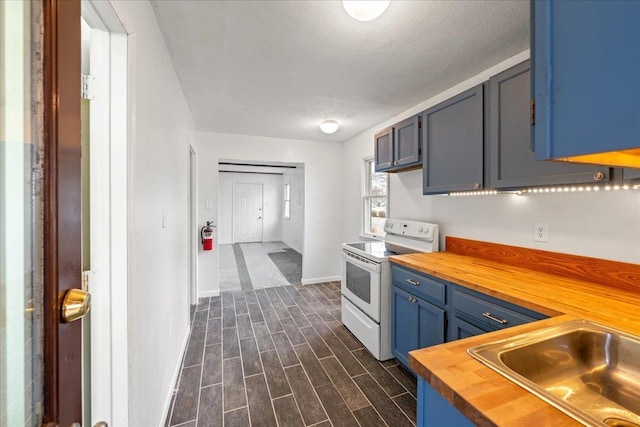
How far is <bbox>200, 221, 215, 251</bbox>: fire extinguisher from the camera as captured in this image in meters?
3.79

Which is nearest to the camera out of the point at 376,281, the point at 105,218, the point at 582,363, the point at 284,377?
the point at 582,363

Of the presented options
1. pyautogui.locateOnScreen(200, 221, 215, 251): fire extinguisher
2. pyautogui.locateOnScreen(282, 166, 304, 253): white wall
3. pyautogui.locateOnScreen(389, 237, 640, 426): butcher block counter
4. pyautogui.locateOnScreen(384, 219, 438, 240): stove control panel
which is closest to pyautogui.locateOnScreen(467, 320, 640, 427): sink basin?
pyautogui.locateOnScreen(389, 237, 640, 426): butcher block counter

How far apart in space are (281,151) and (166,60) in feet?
8.12

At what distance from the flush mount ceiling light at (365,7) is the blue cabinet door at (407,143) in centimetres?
119

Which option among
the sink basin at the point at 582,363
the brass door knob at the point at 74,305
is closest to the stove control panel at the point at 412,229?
the sink basin at the point at 582,363

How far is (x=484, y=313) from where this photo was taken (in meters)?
1.46

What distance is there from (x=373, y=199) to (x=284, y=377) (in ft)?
8.55

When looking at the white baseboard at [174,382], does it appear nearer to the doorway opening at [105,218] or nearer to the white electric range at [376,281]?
the doorway opening at [105,218]

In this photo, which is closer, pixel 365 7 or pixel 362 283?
pixel 365 7

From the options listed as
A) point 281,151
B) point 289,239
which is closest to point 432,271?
point 281,151

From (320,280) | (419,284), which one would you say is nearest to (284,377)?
(419,284)

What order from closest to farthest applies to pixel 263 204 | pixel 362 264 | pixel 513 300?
Result: pixel 513 300
pixel 362 264
pixel 263 204

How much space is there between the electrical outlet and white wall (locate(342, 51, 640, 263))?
2 centimetres

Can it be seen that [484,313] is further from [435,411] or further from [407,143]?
[407,143]
